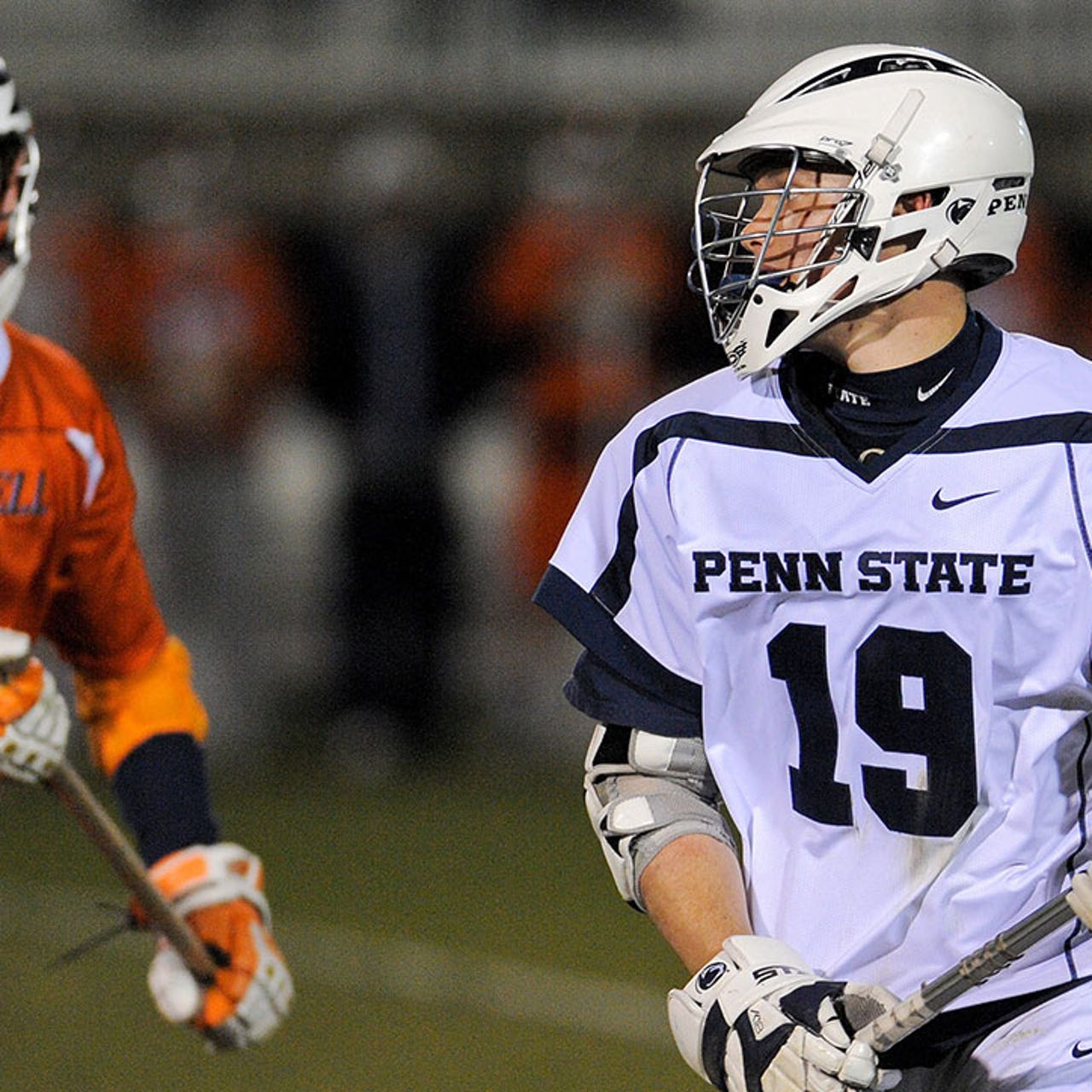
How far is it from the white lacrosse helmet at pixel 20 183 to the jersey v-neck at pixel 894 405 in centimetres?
133

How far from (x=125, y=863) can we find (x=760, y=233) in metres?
1.51

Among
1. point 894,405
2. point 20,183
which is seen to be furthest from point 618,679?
point 20,183

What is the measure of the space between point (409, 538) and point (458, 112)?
241 centimetres

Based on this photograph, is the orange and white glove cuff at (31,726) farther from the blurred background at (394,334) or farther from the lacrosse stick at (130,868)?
the blurred background at (394,334)

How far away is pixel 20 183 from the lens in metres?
3.25

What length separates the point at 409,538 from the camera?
26.1 feet

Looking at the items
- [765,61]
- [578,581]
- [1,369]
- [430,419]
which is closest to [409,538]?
[430,419]

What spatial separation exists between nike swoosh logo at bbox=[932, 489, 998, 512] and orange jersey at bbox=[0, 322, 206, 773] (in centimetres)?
146

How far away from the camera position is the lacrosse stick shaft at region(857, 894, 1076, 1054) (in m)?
2.21

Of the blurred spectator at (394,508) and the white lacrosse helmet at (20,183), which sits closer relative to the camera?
the white lacrosse helmet at (20,183)

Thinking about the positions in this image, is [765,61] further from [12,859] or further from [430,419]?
[12,859]

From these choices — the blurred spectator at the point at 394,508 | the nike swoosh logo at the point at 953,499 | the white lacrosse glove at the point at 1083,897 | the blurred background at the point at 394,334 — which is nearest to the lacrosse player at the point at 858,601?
the nike swoosh logo at the point at 953,499

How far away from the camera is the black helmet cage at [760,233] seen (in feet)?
8.39

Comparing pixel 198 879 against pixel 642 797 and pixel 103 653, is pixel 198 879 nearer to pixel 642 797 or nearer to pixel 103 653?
pixel 103 653
